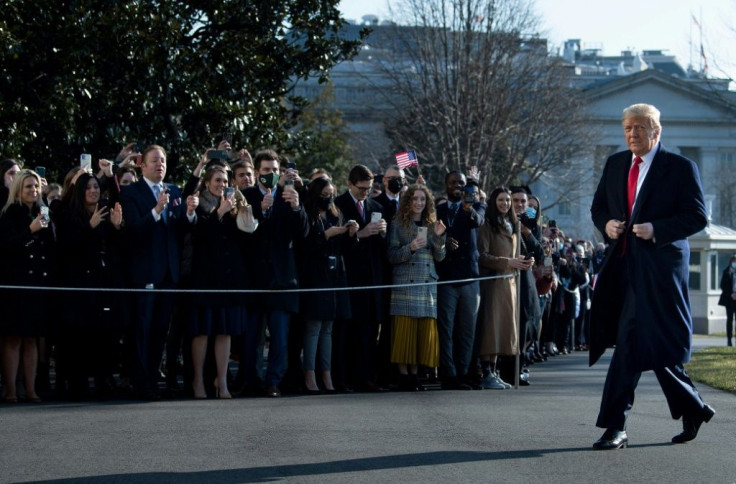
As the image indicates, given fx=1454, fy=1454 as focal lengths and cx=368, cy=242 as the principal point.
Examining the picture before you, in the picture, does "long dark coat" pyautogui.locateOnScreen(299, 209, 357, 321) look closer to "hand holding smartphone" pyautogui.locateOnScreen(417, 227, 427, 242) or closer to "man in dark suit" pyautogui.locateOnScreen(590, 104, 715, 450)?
"hand holding smartphone" pyautogui.locateOnScreen(417, 227, 427, 242)

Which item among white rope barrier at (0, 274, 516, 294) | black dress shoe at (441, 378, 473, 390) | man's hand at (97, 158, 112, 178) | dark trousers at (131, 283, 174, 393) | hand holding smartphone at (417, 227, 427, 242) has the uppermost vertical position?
man's hand at (97, 158, 112, 178)

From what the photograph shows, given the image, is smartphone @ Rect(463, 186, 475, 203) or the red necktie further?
smartphone @ Rect(463, 186, 475, 203)

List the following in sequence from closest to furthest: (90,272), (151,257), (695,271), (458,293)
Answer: (90,272) → (151,257) → (458,293) → (695,271)

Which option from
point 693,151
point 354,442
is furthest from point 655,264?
point 693,151

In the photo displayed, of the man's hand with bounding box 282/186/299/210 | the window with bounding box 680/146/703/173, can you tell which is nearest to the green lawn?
the man's hand with bounding box 282/186/299/210

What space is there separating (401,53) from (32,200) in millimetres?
35997

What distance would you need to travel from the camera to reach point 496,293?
1535cm

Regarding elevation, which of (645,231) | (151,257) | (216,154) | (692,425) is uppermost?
(216,154)

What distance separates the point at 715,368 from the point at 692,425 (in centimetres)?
925

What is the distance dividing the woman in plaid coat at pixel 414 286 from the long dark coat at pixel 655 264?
4.84 m

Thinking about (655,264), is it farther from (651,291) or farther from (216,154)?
(216,154)

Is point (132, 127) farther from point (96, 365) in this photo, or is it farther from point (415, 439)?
point (415, 439)

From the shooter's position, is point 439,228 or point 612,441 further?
point 439,228

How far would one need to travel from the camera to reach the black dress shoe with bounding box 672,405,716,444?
384 inches
